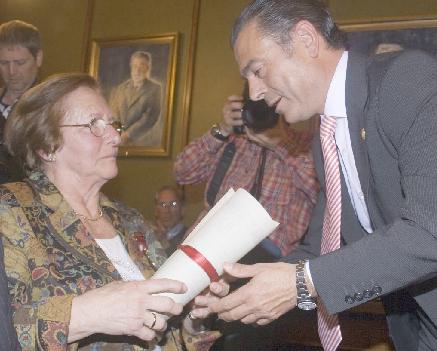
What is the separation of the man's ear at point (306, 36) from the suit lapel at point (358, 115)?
16 centimetres

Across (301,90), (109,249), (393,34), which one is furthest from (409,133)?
(393,34)

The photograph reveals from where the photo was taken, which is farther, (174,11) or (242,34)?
(174,11)

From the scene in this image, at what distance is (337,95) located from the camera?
6.80 feet

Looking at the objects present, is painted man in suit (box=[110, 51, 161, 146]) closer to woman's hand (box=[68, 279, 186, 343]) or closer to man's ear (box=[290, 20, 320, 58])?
man's ear (box=[290, 20, 320, 58])

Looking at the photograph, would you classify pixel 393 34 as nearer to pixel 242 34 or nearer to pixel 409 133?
pixel 242 34

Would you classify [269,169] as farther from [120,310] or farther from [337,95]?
[120,310]

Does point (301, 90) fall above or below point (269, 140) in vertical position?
above

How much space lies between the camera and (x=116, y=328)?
1835 millimetres

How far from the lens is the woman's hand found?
71.6 inches

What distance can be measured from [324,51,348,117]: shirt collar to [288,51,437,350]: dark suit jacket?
0.08 metres

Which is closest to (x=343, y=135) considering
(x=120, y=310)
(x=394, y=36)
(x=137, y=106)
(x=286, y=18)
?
(x=286, y=18)

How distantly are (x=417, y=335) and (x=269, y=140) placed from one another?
4.28ft

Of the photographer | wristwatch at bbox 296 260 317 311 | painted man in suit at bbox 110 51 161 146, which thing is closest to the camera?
the photographer

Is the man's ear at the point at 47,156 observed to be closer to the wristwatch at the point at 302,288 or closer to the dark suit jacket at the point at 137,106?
the wristwatch at the point at 302,288
